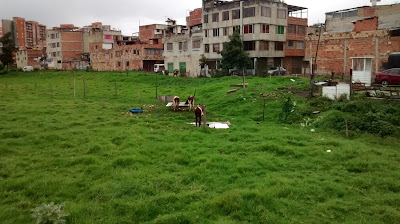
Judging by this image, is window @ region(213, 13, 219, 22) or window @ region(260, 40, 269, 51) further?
window @ region(213, 13, 219, 22)

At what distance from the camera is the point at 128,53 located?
6019cm

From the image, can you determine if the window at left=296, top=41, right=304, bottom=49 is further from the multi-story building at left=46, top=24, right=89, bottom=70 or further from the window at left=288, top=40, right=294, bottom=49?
the multi-story building at left=46, top=24, right=89, bottom=70

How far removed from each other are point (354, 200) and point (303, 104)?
11.7 meters

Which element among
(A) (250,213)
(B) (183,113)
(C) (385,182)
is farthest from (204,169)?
(B) (183,113)

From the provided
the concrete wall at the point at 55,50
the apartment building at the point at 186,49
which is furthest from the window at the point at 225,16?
the concrete wall at the point at 55,50

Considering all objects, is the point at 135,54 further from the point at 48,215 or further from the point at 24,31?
the point at 24,31

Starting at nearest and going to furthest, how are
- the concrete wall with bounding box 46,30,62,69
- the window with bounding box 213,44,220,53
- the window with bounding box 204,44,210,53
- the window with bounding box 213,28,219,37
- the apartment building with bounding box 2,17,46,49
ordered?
the window with bounding box 213,28,219,37 < the window with bounding box 213,44,220,53 < the window with bounding box 204,44,210,53 < the concrete wall with bounding box 46,30,62,69 < the apartment building with bounding box 2,17,46,49

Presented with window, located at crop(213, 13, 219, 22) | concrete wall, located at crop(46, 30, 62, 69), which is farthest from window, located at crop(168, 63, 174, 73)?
concrete wall, located at crop(46, 30, 62, 69)

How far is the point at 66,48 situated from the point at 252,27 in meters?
47.5

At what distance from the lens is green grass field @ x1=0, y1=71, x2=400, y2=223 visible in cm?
795

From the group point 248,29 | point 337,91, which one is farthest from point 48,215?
point 248,29

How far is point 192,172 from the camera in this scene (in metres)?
10.3

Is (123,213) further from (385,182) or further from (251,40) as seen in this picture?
(251,40)

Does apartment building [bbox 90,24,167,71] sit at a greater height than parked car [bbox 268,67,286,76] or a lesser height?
greater
